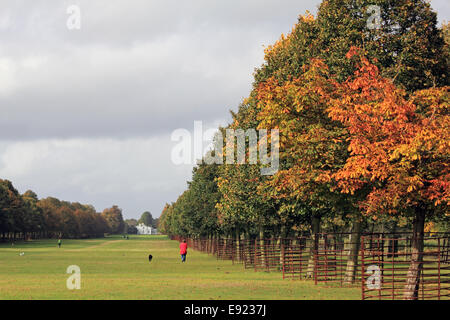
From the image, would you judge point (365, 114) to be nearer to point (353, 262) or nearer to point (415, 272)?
point (415, 272)

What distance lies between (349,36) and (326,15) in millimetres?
2314

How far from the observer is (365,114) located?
2808cm

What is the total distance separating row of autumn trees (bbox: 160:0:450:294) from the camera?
2661cm

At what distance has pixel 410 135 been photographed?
26.5 metres

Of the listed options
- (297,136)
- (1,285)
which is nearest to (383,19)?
(297,136)

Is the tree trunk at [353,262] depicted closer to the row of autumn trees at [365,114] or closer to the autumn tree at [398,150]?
the row of autumn trees at [365,114]

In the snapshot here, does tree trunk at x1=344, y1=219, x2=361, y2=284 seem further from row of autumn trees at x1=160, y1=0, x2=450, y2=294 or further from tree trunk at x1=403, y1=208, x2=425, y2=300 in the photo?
tree trunk at x1=403, y1=208, x2=425, y2=300

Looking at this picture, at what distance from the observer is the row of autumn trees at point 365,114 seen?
26609 mm

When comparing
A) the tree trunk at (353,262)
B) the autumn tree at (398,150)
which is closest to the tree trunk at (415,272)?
the autumn tree at (398,150)

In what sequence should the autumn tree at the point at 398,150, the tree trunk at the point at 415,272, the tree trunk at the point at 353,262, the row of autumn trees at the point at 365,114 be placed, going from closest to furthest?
1. the autumn tree at the point at 398,150
2. the row of autumn trees at the point at 365,114
3. the tree trunk at the point at 415,272
4. the tree trunk at the point at 353,262

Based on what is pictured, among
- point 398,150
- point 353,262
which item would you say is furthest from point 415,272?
point 353,262

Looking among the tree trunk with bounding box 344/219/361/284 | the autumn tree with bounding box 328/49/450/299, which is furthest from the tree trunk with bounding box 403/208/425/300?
the tree trunk with bounding box 344/219/361/284

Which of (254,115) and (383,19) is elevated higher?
(383,19)
